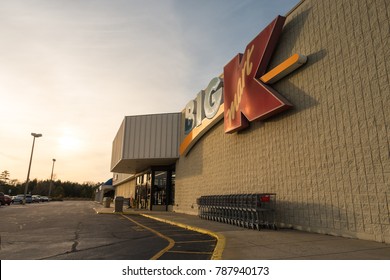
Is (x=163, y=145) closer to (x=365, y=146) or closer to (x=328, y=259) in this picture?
(x=365, y=146)

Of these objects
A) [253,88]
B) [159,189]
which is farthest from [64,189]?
[253,88]

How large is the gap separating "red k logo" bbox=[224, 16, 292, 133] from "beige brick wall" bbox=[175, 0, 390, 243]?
491 mm

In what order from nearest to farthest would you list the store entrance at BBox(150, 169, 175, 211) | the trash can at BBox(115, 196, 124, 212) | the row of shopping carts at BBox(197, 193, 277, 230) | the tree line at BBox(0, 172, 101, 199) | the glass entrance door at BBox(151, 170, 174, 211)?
the row of shopping carts at BBox(197, 193, 277, 230) < the trash can at BBox(115, 196, 124, 212) < the store entrance at BBox(150, 169, 175, 211) < the glass entrance door at BBox(151, 170, 174, 211) < the tree line at BBox(0, 172, 101, 199)

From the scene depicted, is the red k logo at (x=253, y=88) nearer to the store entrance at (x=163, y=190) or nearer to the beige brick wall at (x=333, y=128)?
the beige brick wall at (x=333, y=128)

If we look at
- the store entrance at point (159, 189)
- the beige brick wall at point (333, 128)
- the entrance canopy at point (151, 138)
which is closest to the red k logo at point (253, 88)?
the beige brick wall at point (333, 128)

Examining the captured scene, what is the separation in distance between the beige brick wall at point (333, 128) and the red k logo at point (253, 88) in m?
0.49

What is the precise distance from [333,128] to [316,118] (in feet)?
2.95

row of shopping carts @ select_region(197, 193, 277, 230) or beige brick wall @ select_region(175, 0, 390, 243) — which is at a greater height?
beige brick wall @ select_region(175, 0, 390, 243)

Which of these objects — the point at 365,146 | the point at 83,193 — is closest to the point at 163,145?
the point at 365,146

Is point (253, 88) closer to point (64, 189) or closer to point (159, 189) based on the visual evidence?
point (159, 189)

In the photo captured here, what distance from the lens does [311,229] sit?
34.6 feet

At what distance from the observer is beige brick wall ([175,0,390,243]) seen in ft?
27.8

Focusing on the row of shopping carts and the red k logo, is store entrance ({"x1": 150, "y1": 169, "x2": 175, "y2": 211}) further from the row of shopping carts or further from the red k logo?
the red k logo

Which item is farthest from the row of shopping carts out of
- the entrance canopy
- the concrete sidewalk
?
the entrance canopy
